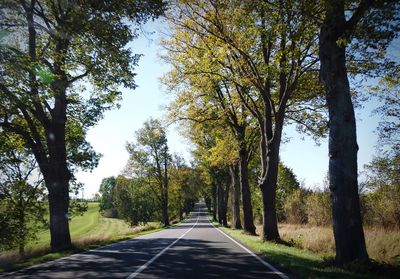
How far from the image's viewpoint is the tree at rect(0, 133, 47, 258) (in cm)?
2714

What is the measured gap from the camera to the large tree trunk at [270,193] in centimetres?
1817

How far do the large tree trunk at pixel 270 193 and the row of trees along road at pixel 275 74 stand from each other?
50 mm

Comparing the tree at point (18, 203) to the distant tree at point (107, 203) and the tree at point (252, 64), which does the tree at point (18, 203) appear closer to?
the tree at point (252, 64)

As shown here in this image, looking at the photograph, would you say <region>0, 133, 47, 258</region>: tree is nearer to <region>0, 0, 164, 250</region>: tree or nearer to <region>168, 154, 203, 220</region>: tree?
<region>0, 0, 164, 250</region>: tree

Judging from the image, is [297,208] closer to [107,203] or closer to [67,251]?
[67,251]

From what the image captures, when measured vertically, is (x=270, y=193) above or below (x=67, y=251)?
above

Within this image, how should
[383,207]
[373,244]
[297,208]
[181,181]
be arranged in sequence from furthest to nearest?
[181,181] → [297,208] → [383,207] → [373,244]

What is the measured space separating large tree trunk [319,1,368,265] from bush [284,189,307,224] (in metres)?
23.0

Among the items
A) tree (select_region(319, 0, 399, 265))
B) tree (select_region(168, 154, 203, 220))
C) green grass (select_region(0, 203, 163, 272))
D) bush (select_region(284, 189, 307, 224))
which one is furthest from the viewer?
tree (select_region(168, 154, 203, 220))

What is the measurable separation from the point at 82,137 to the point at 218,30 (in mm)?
15029

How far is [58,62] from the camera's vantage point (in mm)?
16688

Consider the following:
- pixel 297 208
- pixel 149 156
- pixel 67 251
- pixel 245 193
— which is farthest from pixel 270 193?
pixel 149 156

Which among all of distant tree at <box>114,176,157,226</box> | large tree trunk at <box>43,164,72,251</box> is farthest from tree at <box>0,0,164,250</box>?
distant tree at <box>114,176,157,226</box>

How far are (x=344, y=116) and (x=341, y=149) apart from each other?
830 millimetres
